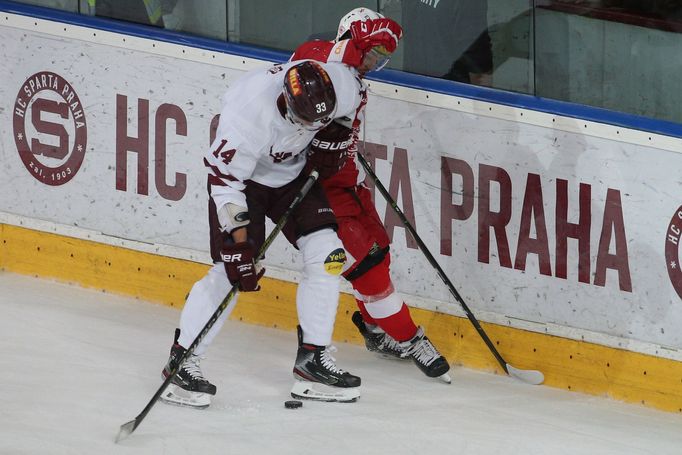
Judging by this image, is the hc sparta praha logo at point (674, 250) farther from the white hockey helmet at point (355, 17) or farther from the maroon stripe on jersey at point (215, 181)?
the maroon stripe on jersey at point (215, 181)

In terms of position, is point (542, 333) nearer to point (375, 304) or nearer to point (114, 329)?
point (375, 304)

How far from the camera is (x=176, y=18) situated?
6000 millimetres

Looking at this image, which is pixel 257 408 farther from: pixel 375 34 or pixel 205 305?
pixel 375 34

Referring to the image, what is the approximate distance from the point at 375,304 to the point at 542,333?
59 centimetres

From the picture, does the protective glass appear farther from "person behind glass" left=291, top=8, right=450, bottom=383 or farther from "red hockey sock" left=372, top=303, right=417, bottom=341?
"red hockey sock" left=372, top=303, right=417, bottom=341

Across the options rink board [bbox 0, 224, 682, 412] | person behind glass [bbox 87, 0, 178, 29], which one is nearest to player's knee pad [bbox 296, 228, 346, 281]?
rink board [bbox 0, 224, 682, 412]

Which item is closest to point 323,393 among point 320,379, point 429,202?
point 320,379

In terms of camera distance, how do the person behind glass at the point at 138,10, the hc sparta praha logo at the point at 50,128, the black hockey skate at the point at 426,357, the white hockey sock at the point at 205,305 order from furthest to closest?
the hc sparta praha logo at the point at 50,128, the person behind glass at the point at 138,10, the black hockey skate at the point at 426,357, the white hockey sock at the point at 205,305

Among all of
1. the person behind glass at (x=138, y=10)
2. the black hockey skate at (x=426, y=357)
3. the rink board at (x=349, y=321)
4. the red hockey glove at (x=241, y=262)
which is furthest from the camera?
the person behind glass at (x=138, y=10)

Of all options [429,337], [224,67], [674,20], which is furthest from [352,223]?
[674,20]

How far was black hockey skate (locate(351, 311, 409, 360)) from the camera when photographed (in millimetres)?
5453

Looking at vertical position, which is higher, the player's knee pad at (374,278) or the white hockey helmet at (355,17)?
the white hockey helmet at (355,17)

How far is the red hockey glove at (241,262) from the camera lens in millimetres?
4676

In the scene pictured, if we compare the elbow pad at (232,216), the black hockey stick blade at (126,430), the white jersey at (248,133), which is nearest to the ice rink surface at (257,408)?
the black hockey stick blade at (126,430)
